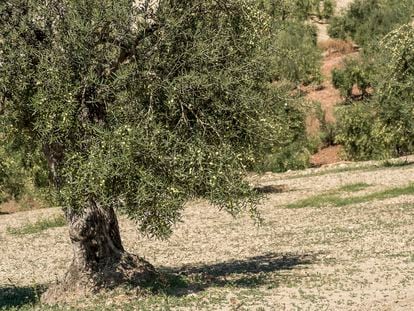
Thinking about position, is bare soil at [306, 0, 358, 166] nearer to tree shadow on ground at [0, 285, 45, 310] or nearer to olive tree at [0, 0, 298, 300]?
tree shadow on ground at [0, 285, 45, 310]

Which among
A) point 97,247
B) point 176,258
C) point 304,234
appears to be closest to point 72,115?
point 97,247

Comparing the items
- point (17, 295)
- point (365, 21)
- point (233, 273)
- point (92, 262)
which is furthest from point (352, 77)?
point (92, 262)

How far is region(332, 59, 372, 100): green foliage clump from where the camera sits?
59.7m

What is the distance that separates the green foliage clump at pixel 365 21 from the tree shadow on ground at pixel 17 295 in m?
54.3

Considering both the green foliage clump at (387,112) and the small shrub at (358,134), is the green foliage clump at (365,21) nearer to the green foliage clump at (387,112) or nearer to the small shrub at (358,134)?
the small shrub at (358,134)

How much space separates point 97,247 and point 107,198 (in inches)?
106

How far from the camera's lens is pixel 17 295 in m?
16.9

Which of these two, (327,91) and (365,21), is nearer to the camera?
(327,91)

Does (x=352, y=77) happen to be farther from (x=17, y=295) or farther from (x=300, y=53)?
(x=17, y=295)

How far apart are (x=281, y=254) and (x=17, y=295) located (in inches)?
274

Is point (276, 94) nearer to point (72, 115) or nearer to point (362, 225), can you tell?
point (72, 115)

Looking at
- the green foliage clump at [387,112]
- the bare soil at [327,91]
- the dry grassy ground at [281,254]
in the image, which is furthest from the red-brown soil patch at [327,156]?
the dry grassy ground at [281,254]

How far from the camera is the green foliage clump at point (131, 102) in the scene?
13.1 m

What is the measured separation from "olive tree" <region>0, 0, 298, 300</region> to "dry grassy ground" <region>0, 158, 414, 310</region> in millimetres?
1695
